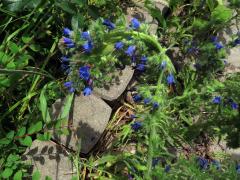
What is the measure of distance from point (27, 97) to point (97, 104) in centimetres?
44

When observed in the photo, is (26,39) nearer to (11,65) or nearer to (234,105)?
(11,65)

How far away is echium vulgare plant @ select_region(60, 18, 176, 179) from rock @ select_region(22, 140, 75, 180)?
1.29ft

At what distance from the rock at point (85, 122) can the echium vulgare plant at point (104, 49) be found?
10.4 inches

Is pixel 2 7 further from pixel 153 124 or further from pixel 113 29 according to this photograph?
pixel 153 124

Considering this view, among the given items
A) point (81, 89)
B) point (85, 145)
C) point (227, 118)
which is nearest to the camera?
point (227, 118)

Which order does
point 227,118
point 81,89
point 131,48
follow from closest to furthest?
point 227,118 → point 131,48 → point 81,89

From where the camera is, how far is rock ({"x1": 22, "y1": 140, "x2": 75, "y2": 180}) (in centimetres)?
250

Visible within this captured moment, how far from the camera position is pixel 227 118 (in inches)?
78.1

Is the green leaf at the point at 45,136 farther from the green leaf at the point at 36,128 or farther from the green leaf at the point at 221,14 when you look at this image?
the green leaf at the point at 221,14

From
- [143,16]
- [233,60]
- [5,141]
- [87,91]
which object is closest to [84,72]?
[87,91]

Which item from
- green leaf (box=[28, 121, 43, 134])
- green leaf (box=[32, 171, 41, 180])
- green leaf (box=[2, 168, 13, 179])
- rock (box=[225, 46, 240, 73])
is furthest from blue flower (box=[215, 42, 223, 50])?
green leaf (box=[2, 168, 13, 179])

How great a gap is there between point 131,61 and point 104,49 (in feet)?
0.74

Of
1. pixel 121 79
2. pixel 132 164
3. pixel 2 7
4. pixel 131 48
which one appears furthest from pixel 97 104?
pixel 2 7

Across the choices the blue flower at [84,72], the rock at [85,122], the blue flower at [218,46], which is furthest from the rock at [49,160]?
the blue flower at [218,46]
